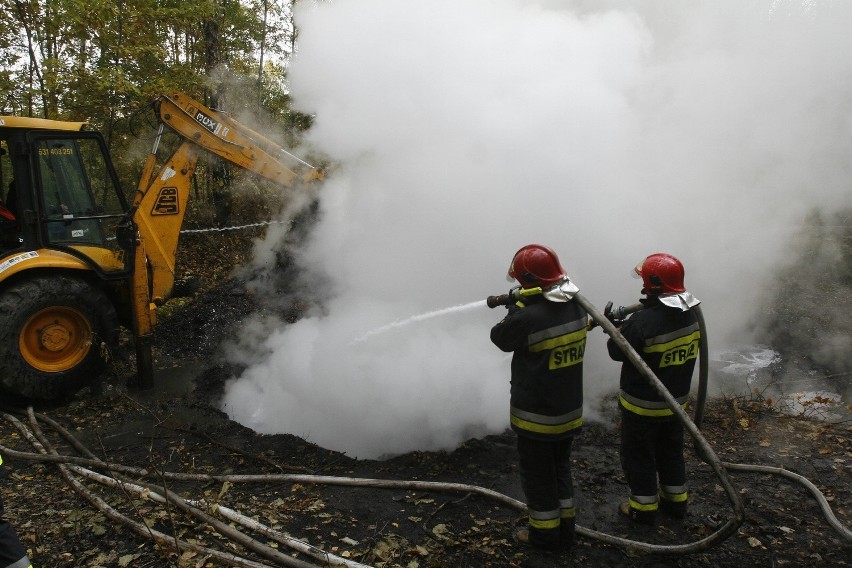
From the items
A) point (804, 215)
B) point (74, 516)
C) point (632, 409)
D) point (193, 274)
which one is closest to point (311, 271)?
point (193, 274)

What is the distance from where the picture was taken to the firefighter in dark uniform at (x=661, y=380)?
136 inches

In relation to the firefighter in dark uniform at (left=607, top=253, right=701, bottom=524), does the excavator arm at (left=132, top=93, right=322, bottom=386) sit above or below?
above

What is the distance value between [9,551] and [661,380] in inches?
140

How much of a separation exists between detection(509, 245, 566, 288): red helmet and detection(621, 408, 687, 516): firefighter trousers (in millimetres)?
1087

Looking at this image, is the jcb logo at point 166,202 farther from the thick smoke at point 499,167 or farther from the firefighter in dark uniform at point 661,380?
the firefighter in dark uniform at point 661,380

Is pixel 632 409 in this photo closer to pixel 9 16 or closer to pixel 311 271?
pixel 311 271

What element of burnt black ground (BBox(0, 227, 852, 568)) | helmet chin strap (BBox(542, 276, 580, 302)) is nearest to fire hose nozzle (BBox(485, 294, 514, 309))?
helmet chin strap (BBox(542, 276, 580, 302))

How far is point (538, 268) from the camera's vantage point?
3264 millimetres

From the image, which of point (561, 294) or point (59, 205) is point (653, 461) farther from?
point (59, 205)

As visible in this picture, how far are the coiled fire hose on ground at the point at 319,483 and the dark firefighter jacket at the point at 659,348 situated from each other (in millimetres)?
94

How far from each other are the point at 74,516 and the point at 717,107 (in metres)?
7.45

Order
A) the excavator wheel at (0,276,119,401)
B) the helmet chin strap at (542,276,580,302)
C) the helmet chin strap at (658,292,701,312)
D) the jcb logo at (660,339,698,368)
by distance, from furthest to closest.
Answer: the excavator wheel at (0,276,119,401)
the jcb logo at (660,339,698,368)
the helmet chin strap at (658,292,701,312)
the helmet chin strap at (542,276,580,302)

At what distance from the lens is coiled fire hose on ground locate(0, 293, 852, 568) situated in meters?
2.86

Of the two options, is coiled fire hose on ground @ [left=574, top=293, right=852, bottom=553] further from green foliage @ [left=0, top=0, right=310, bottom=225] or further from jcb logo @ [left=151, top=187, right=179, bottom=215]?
green foliage @ [left=0, top=0, right=310, bottom=225]
